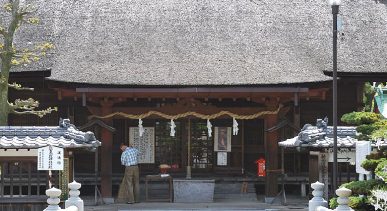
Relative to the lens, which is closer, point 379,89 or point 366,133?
point 366,133

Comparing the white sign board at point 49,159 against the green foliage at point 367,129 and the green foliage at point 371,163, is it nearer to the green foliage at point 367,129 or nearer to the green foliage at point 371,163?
Answer: the green foliage at point 367,129

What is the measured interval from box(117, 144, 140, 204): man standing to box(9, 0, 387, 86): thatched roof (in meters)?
2.15

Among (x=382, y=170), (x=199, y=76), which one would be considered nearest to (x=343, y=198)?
(x=382, y=170)

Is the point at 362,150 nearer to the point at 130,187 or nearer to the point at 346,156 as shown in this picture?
the point at 346,156

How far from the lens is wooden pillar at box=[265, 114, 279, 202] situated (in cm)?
2681

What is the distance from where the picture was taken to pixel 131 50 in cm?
2933

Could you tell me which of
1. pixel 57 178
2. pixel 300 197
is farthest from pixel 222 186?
pixel 57 178

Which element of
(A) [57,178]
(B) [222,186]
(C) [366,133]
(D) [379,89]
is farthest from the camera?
(B) [222,186]

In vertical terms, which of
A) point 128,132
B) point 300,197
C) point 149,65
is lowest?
point 300,197

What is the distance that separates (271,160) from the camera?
2698 centimetres

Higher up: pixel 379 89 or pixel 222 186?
pixel 379 89

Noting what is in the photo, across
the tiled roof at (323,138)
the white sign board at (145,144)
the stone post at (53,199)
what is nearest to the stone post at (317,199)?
the tiled roof at (323,138)

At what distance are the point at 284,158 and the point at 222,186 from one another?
264 cm

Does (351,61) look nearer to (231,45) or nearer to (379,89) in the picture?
(231,45)
